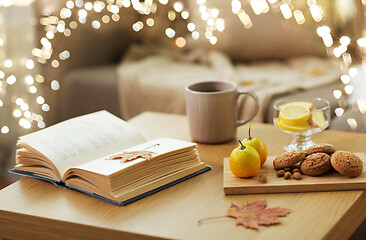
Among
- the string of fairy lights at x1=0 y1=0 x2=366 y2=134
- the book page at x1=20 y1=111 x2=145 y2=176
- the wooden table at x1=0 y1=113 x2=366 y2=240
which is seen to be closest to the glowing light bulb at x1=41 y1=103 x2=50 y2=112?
the string of fairy lights at x1=0 y1=0 x2=366 y2=134

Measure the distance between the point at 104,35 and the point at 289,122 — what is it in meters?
1.33

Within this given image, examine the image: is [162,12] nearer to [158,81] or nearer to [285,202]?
[158,81]

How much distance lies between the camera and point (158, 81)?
2035 millimetres

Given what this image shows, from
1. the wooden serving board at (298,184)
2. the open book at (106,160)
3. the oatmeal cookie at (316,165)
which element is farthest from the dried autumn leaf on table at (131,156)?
the oatmeal cookie at (316,165)

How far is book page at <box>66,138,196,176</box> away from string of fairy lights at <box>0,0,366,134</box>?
1.06 metres

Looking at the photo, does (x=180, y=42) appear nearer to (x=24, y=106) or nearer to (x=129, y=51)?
(x=129, y=51)

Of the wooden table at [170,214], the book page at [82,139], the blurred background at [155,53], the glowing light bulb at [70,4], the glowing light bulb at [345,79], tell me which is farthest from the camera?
the glowing light bulb at [70,4]

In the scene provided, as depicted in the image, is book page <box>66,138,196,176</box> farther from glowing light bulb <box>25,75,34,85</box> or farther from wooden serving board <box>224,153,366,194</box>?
glowing light bulb <box>25,75,34,85</box>

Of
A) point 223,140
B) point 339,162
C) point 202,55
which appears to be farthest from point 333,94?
point 339,162

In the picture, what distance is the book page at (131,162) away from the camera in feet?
3.14

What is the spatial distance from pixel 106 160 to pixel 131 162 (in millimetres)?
68

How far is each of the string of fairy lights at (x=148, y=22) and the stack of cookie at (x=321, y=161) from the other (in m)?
0.99

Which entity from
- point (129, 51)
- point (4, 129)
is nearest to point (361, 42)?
point (129, 51)

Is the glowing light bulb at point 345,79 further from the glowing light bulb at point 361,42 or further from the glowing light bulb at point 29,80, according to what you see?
the glowing light bulb at point 29,80
